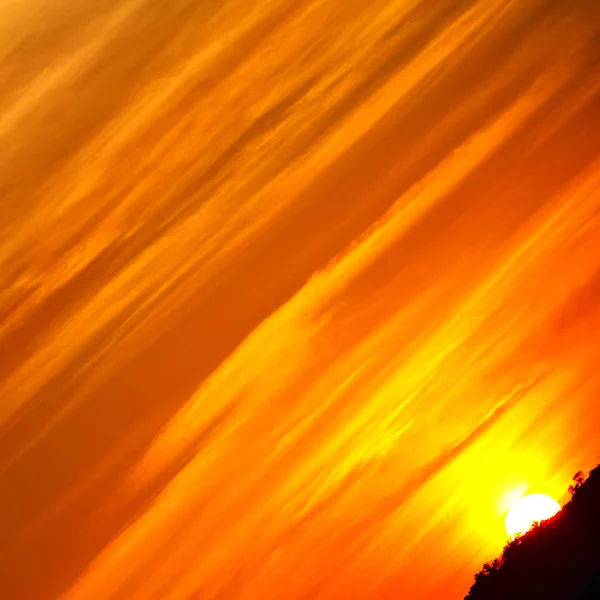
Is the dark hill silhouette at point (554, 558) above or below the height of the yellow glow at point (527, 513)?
below

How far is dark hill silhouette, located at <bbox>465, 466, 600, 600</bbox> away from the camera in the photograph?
1.40 metres

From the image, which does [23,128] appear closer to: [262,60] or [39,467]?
[262,60]

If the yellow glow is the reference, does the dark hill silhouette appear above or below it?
below

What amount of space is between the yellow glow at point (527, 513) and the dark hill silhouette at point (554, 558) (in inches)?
1.0

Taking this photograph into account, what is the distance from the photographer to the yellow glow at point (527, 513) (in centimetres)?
138

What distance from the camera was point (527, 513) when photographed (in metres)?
1.38

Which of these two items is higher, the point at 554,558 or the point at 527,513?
the point at 527,513

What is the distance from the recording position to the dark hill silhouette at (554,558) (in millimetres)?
1399

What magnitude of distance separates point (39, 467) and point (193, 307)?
36cm

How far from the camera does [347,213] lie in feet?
3.45

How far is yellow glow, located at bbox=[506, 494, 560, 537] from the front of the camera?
138cm

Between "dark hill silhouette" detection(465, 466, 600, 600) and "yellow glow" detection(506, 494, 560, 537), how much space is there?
25mm

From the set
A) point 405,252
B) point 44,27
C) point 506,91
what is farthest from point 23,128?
point 506,91

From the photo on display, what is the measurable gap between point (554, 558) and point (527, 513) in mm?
161
